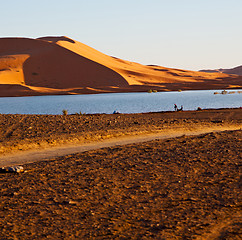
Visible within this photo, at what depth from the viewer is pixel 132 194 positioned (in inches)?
314

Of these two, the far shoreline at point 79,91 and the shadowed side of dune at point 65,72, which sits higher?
the shadowed side of dune at point 65,72

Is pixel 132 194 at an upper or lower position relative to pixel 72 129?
lower

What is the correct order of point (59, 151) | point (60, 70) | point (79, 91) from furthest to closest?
1. point (60, 70)
2. point (79, 91)
3. point (59, 151)

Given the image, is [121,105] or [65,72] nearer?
[121,105]

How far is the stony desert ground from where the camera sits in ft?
20.7

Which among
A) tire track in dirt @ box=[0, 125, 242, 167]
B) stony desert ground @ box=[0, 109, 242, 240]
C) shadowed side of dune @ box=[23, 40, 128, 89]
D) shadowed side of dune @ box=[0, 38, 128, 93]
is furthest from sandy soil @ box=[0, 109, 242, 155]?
shadowed side of dune @ box=[23, 40, 128, 89]

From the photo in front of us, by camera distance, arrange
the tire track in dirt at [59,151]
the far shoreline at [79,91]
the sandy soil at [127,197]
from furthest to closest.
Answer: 1. the far shoreline at [79,91]
2. the tire track in dirt at [59,151]
3. the sandy soil at [127,197]

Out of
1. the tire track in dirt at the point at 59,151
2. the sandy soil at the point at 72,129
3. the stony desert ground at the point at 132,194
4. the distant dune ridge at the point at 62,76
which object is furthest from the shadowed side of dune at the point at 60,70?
the stony desert ground at the point at 132,194

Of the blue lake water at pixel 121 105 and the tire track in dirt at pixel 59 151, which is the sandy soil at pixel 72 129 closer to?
the tire track in dirt at pixel 59 151

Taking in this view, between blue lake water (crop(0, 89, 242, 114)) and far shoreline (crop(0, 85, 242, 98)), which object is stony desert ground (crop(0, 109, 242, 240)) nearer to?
blue lake water (crop(0, 89, 242, 114))

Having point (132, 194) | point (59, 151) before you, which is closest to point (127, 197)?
point (132, 194)

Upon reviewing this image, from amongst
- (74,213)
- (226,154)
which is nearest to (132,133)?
(226,154)

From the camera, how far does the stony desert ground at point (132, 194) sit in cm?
630

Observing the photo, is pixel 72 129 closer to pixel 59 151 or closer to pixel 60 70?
pixel 59 151
